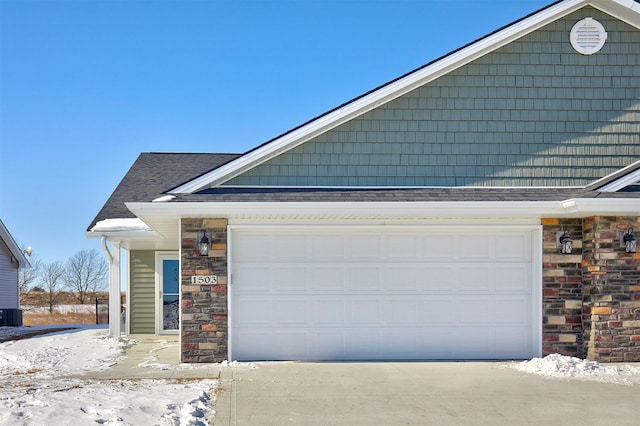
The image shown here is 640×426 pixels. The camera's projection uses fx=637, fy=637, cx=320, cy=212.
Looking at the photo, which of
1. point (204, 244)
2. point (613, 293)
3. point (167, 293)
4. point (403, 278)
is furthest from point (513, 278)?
point (167, 293)

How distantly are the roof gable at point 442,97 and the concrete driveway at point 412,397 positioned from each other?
295cm

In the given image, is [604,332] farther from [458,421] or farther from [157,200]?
[157,200]

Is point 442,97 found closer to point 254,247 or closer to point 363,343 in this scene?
point 254,247

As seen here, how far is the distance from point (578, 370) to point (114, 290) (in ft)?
30.7

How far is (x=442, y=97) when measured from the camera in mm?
10141

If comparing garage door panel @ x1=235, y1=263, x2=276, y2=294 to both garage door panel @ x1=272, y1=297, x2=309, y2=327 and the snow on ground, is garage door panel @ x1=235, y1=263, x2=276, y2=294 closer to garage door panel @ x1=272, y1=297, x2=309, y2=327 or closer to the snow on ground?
garage door panel @ x1=272, y1=297, x2=309, y2=327

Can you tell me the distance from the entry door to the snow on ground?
4083 millimetres

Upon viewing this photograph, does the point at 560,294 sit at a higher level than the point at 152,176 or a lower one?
lower

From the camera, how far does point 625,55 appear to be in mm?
10320

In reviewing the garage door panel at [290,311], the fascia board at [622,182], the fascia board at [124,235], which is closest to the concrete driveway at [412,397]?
the garage door panel at [290,311]

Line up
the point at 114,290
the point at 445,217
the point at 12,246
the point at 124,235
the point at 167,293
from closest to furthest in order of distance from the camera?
the point at 445,217 → the point at 124,235 → the point at 114,290 → the point at 167,293 → the point at 12,246

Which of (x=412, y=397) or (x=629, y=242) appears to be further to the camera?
(x=629, y=242)

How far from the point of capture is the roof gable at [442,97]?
9758 mm

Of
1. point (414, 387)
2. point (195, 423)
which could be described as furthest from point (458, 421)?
point (195, 423)
